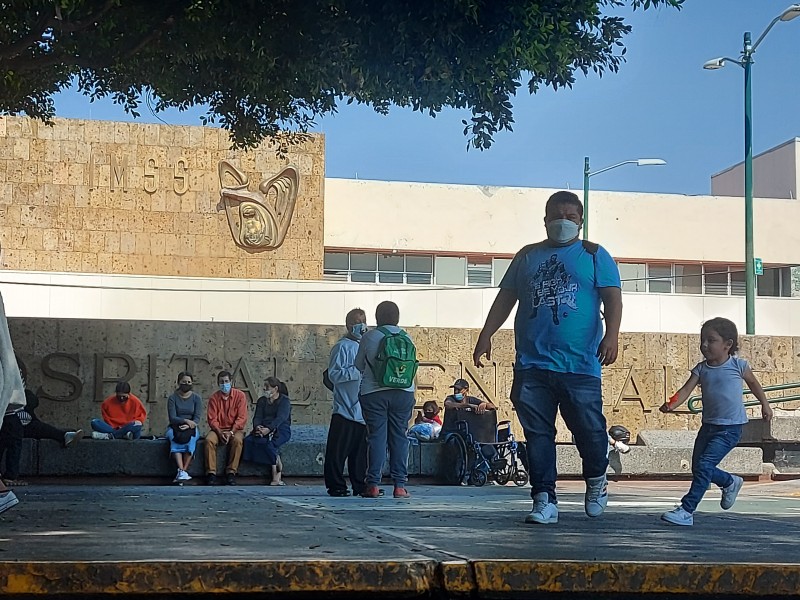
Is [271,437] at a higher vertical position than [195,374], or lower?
lower

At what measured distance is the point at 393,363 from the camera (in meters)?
9.77

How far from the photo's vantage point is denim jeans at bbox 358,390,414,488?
9914mm

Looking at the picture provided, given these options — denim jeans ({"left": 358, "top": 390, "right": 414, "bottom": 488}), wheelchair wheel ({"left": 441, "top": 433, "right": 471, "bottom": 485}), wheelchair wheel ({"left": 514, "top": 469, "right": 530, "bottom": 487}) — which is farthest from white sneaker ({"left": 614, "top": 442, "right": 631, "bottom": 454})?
denim jeans ({"left": 358, "top": 390, "right": 414, "bottom": 488})

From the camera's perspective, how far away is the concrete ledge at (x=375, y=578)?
3.92 metres

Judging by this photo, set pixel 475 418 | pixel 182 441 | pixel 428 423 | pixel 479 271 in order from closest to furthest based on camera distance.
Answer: pixel 182 441 < pixel 475 418 < pixel 428 423 < pixel 479 271

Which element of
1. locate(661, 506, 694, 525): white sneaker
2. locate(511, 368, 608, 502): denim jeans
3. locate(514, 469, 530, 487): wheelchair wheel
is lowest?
locate(514, 469, 530, 487): wheelchair wheel

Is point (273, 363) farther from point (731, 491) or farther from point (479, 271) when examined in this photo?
point (479, 271)

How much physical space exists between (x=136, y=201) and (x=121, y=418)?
1340 cm

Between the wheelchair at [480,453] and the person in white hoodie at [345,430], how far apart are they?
4626 mm

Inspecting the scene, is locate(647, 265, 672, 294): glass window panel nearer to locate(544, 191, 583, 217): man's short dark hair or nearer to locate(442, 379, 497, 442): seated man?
locate(442, 379, 497, 442): seated man

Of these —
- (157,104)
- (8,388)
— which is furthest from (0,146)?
(8,388)

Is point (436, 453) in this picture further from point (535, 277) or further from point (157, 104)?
point (535, 277)

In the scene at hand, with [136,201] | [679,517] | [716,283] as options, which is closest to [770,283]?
[716,283]

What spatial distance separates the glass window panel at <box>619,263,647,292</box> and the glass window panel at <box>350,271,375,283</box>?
9.11 metres
